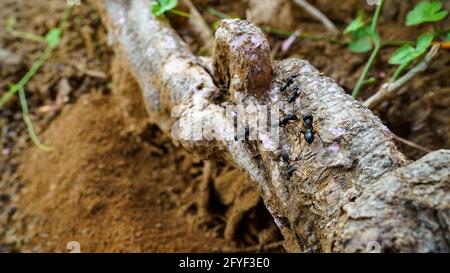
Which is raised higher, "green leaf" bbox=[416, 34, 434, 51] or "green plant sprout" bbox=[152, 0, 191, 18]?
"green leaf" bbox=[416, 34, 434, 51]

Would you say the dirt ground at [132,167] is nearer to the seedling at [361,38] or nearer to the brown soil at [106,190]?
the brown soil at [106,190]

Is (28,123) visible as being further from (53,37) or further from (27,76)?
(53,37)

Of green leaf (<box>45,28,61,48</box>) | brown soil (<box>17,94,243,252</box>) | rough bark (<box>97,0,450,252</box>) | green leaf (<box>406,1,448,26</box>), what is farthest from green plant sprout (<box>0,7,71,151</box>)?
green leaf (<box>406,1,448,26</box>)

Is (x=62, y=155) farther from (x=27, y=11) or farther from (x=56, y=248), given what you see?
(x=27, y=11)

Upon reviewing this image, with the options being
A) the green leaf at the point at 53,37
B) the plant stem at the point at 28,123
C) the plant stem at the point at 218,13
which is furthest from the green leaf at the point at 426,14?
the green leaf at the point at 53,37

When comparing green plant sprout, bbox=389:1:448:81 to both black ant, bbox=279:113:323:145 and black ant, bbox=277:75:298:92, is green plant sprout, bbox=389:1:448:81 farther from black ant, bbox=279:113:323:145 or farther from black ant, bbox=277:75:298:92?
black ant, bbox=279:113:323:145
